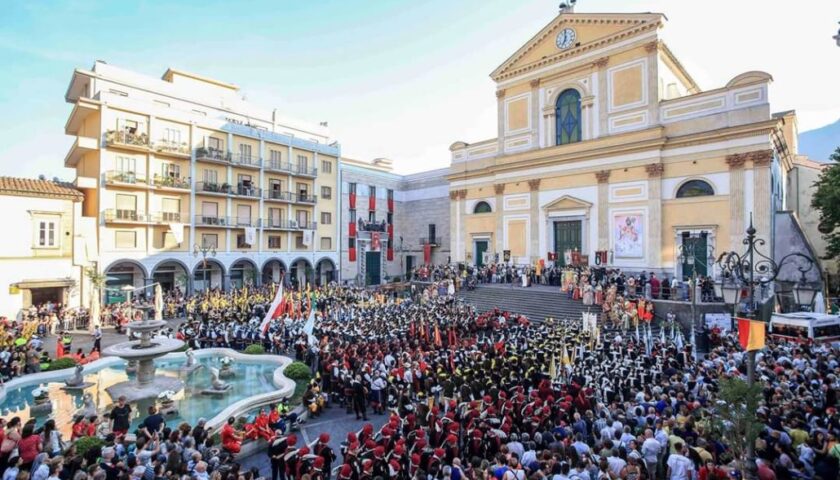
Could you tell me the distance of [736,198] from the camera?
24703 millimetres

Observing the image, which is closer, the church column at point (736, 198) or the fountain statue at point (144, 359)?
the fountain statue at point (144, 359)

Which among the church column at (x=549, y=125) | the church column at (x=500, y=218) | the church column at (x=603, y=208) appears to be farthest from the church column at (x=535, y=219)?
the church column at (x=603, y=208)

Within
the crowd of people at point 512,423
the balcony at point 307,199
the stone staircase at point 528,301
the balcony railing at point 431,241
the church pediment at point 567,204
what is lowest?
the crowd of people at point 512,423

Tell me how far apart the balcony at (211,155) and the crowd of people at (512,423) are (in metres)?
22.9

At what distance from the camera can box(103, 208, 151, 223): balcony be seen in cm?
2916

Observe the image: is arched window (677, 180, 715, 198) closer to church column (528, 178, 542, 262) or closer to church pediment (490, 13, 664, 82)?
church column (528, 178, 542, 262)

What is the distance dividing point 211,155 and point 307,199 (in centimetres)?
926

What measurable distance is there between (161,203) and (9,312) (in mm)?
11205

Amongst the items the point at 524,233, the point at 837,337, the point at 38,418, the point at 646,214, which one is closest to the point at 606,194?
the point at 646,214

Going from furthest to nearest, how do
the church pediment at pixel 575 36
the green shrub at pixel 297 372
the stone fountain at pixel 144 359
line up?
the church pediment at pixel 575 36 < the green shrub at pixel 297 372 < the stone fountain at pixel 144 359

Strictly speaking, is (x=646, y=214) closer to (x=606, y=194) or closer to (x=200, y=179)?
(x=606, y=194)

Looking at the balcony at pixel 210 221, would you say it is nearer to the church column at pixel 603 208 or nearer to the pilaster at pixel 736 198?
the church column at pixel 603 208

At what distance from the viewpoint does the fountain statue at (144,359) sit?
12867mm

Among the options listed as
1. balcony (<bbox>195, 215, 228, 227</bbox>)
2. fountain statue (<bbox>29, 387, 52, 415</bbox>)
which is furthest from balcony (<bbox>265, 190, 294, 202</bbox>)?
fountain statue (<bbox>29, 387, 52, 415</bbox>)
